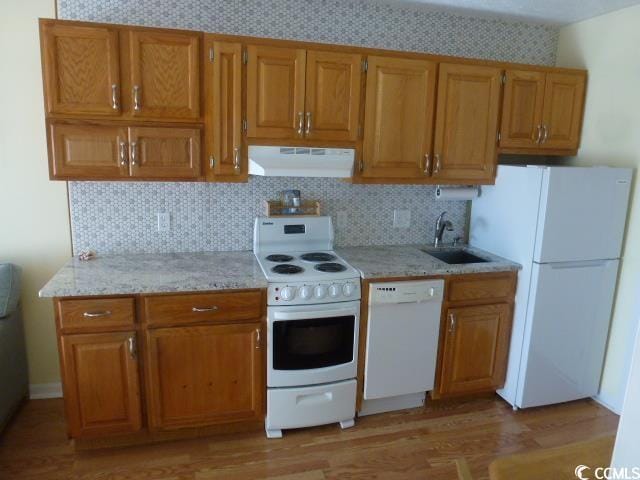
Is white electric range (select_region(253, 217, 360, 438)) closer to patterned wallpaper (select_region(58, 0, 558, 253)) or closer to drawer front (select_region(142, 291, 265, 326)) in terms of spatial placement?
drawer front (select_region(142, 291, 265, 326))

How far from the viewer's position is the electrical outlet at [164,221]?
109 inches

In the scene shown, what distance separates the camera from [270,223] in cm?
286

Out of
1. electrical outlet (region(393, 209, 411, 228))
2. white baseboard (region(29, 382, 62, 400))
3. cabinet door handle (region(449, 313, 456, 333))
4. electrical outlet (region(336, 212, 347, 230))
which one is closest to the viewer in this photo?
cabinet door handle (region(449, 313, 456, 333))

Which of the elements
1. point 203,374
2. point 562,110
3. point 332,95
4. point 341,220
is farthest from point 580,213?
point 203,374

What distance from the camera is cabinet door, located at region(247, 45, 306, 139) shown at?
95.7 inches

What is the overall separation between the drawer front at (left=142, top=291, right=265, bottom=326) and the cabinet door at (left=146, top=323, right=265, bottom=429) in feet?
0.16

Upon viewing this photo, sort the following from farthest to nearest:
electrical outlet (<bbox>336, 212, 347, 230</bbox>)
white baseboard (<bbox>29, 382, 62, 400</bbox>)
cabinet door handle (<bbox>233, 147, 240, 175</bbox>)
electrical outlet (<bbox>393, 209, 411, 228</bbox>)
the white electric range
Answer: electrical outlet (<bbox>393, 209, 411, 228</bbox>)
electrical outlet (<bbox>336, 212, 347, 230</bbox>)
white baseboard (<bbox>29, 382, 62, 400</bbox>)
cabinet door handle (<bbox>233, 147, 240, 175</bbox>)
the white electric range

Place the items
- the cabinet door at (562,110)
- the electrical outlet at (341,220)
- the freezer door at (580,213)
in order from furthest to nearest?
the electrical outlet at (341,220)
the cabinet door at (562,110)
the freezer door at (580,213)

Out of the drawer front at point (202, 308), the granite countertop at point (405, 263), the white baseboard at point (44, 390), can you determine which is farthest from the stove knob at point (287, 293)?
the white baseboard at point (44, 390)

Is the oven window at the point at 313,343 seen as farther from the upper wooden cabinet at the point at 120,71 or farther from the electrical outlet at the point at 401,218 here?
the upper wooden cabinet at the point at 120,71

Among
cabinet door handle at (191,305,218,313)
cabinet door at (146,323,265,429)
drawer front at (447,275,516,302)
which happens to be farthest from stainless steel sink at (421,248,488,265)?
cabinet door handle at (191,305,218,313)

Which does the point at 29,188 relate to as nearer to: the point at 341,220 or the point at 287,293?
the point at 287,293

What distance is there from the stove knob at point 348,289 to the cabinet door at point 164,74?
1.24 meters

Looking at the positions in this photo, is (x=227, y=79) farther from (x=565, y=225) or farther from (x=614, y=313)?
(x=614, y=313)
